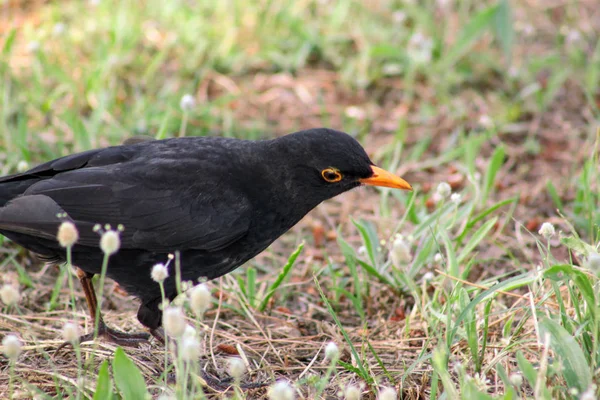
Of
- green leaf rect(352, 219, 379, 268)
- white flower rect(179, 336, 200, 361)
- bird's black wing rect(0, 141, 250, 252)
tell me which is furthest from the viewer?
green leaf rect(352, 219, 379, 268)

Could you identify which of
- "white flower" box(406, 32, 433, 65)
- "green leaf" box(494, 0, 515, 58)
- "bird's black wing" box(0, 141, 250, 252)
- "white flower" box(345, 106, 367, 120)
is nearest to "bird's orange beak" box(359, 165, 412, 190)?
"bird's black wing" box(0, 141, 250, 252)

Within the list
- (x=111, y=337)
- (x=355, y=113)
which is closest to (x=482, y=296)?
(x=111, y=337)

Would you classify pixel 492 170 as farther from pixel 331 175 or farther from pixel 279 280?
pixel 279 280

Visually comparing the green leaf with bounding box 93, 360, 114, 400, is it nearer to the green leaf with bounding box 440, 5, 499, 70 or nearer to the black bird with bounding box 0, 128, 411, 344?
the black bird with bounding box 0, 128, 411, 344

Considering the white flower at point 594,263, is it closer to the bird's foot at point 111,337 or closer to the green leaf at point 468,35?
the bird's foot at point 111,337

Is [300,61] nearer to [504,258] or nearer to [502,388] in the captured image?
[504,258]
